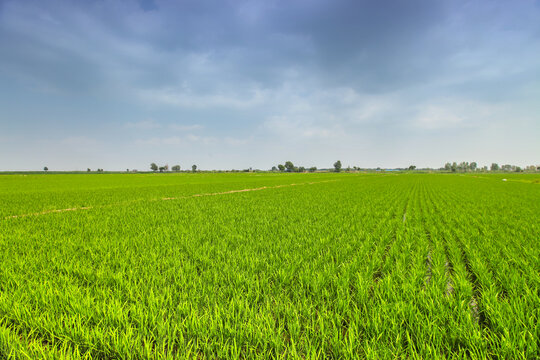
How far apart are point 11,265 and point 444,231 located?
12767 mm

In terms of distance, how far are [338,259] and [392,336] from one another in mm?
2433

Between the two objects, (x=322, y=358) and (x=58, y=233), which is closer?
(x=322, y=358)

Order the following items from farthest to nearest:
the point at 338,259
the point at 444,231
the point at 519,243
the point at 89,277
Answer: the point at 444,231 → the point at 519,243 → the point at 338,259 → the point at 89,277

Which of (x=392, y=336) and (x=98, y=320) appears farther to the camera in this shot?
(x=98, y=320)

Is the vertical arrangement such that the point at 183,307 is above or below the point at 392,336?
above

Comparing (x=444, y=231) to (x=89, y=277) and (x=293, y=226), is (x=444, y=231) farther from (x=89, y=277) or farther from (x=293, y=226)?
(x=89, y=277)

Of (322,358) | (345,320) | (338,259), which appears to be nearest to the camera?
(322,358)

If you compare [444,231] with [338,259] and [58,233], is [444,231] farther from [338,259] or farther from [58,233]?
[58,233]

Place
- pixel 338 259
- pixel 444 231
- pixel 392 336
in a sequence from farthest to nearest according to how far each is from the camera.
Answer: pixel 444 231, pixel 338 259, pixel 392 336

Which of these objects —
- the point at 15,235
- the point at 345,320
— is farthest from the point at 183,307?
the point at 15,235

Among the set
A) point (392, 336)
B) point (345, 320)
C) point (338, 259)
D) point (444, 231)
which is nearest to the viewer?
point (392, 336)

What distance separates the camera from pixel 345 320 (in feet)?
9.35

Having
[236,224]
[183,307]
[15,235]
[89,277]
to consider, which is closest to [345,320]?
[183,307]

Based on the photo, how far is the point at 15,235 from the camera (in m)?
7.21
